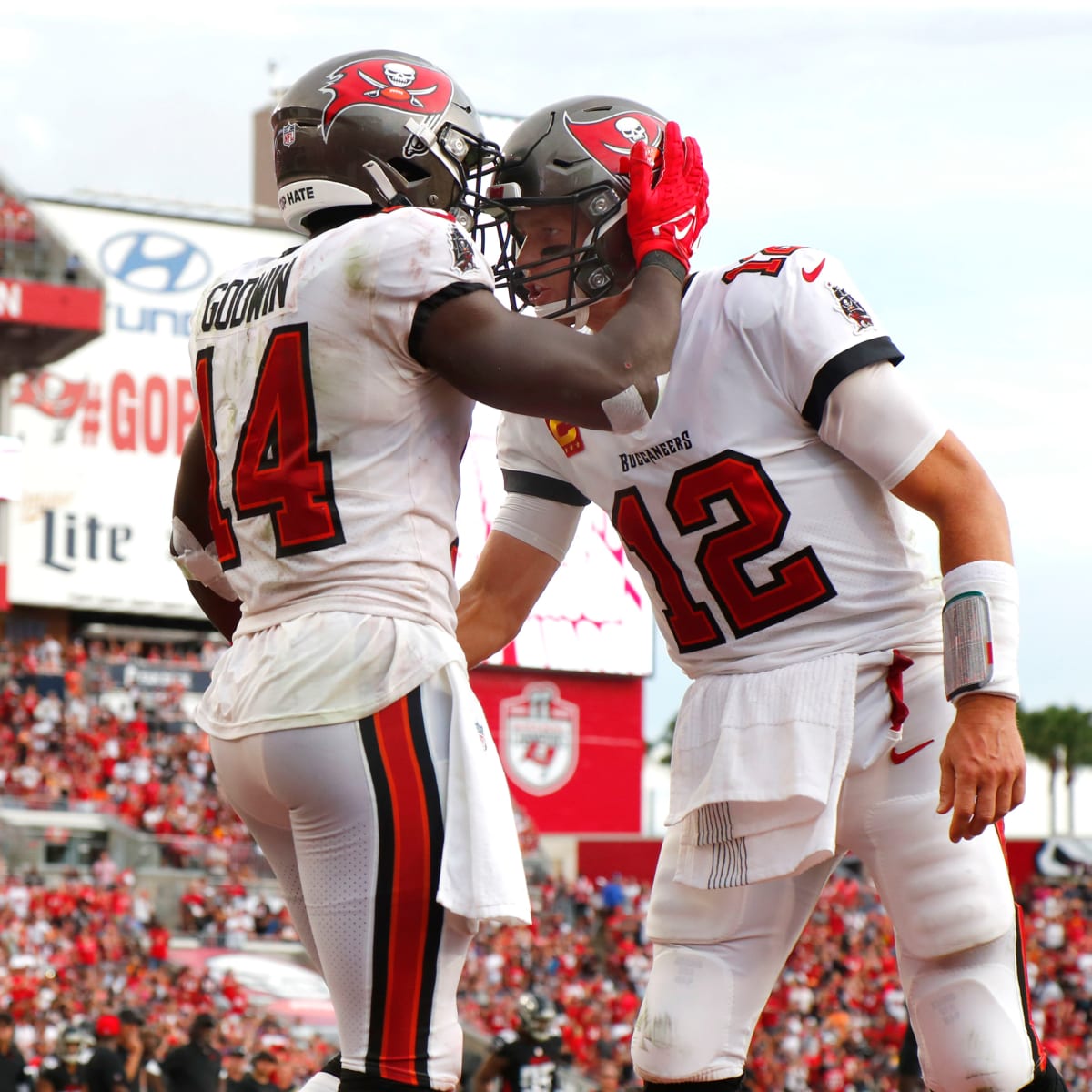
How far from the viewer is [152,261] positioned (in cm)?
3200

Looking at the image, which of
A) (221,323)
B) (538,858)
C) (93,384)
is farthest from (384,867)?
(93,384)

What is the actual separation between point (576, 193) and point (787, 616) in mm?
946

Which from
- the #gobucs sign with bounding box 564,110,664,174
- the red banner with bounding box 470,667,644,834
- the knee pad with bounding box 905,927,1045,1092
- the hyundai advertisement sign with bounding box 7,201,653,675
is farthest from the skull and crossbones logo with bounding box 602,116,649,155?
the red banner with bounding box 470,667,644,834

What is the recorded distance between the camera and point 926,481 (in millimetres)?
Answer: 3395

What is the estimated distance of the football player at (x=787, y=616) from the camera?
3.43 m

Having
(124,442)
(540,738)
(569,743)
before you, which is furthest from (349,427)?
(569,743)

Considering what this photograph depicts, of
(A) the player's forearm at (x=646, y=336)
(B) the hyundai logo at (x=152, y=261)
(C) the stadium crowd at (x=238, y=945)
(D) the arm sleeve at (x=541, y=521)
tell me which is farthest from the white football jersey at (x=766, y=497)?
(B) the hyundai logo at (x=152, y=261)

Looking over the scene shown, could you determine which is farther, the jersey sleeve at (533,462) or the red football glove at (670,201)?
the jersey sleeve at (533,462)

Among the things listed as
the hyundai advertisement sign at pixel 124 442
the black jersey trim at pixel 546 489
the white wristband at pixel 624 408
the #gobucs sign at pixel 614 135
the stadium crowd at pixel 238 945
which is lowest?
the stadium crowd at pixel 238 945

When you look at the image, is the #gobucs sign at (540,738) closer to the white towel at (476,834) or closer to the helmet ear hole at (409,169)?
the helmet ear hole at (409,169)

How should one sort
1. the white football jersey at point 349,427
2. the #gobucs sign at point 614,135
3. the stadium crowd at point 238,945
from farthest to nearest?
the stadium crowd at point 238,945, the #gobucs sign at point 614,135, the white football jersey at point 349,427

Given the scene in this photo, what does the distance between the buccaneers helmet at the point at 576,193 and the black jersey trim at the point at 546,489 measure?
43 cm

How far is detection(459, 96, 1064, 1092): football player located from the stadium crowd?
22.8ft

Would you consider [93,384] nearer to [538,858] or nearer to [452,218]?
[538,858]
